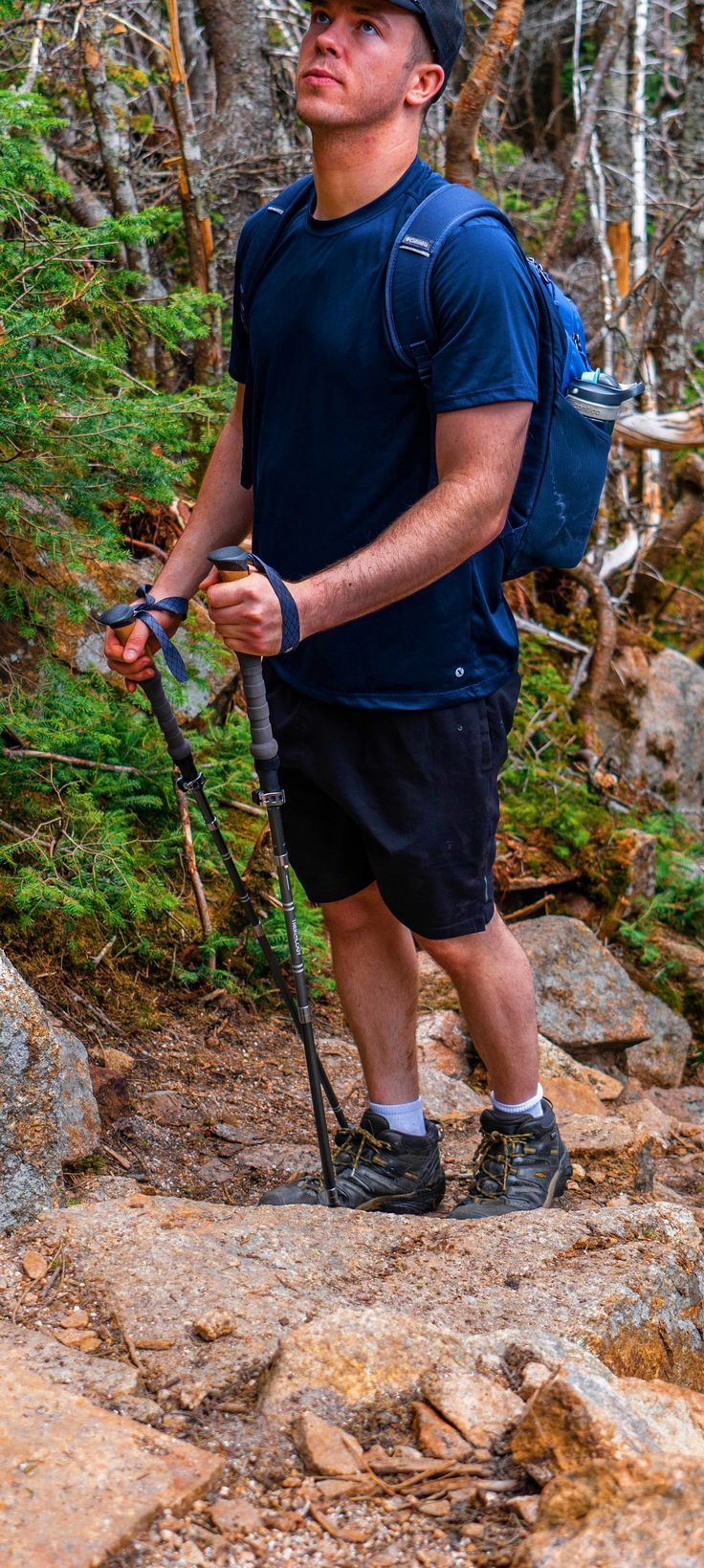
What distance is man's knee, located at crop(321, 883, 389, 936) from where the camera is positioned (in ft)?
10.9

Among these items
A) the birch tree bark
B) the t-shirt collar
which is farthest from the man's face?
the birch tree bark

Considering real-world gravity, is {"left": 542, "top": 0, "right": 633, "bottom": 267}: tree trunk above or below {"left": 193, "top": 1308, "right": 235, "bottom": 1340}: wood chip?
above

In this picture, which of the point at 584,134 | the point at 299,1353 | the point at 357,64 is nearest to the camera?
the point at 299,1353

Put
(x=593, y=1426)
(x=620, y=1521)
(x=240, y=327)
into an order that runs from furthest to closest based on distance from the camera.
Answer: (x=240, y=327), (x=593, y=1426), (x=620, y=1521)

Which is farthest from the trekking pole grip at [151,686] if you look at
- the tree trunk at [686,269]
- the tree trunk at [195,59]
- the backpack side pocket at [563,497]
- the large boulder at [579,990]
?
the tree trunk at [686,269]

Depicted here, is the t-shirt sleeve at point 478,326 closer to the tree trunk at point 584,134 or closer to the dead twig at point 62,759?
the dead twig at point 62,759

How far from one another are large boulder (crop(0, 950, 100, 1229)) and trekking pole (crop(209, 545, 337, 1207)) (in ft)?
1.94

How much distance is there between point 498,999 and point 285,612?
131cm

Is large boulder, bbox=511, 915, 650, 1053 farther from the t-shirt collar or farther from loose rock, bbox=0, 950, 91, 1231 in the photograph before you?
the t-shirt collar

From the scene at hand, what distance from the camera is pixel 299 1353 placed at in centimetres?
220

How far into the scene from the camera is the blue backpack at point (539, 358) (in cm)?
257

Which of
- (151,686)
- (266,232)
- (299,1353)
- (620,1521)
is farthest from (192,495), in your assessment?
(620,1521)

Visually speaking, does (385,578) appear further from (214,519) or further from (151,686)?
(214,519)

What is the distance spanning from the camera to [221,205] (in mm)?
6859
